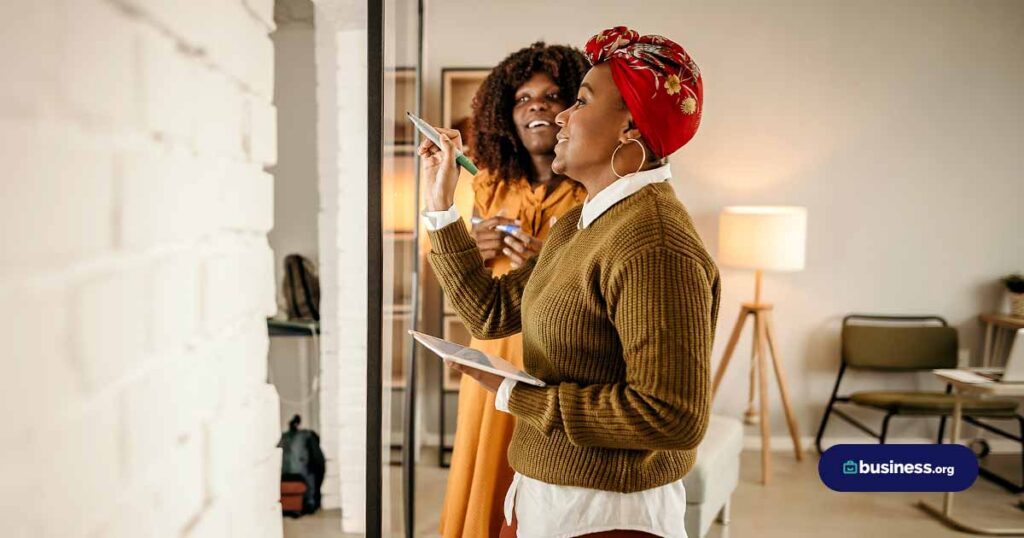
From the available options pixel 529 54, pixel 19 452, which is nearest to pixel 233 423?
pixel 19 452

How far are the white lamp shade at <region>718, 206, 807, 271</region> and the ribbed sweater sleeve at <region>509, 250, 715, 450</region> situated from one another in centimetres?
259

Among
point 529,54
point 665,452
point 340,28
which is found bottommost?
point 665,452

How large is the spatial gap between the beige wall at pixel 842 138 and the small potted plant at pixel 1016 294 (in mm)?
136

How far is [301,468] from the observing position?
3.31ft

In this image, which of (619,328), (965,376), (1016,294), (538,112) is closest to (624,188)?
(619,328)

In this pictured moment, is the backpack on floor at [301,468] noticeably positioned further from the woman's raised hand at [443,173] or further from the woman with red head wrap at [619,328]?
the woman's raised hand at [443,173]

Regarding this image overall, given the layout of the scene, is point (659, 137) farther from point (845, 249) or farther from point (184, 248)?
point (845, 249)

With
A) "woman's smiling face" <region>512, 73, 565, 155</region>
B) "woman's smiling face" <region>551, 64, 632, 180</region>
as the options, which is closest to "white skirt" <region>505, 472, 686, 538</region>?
"woman's smiling face" <region>551, 64, 632, 180</region>

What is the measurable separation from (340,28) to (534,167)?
774 millimetres

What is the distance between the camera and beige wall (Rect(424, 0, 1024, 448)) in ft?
12.2

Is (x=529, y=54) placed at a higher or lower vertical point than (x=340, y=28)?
higher

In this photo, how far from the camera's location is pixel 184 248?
0.67 m

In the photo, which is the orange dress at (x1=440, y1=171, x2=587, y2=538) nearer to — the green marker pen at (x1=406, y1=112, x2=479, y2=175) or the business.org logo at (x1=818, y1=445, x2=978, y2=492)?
the green marker pen at (x1=406, y1=112, x2=479, y2=175)

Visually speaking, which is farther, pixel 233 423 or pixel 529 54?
pixel 529 54
